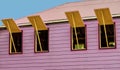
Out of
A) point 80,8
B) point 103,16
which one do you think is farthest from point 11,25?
point 103,16

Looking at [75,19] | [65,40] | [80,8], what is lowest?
[65,40]

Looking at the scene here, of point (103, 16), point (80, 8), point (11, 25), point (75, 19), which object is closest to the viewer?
point (103, 16)

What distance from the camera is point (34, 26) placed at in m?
24.5

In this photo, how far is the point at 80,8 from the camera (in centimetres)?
2603

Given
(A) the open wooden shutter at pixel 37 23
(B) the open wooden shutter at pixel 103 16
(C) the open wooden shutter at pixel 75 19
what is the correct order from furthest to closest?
(A) the open wooden shutter at pixel 37 23 → (C) the open wooden shutter at pixel 75 19 → (B) the open wooden shutter at pixel 103 16

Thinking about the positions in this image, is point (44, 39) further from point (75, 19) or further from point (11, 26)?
point (75, 19)

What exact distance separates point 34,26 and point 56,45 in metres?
1.62

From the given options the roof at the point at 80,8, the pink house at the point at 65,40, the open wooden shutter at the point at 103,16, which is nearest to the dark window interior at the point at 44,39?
the pink house at the point at 65,40

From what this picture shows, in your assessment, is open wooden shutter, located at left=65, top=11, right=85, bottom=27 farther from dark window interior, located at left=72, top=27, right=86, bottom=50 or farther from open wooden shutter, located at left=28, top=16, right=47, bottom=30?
open wooden shutter, located at left=28, top=16, right=47, bottom=30

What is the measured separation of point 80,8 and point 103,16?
354cm

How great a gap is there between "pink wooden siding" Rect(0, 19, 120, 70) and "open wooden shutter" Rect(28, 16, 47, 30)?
389mm

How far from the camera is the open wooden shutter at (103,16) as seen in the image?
2255cm

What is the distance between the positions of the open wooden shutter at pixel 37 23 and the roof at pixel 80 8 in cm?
77

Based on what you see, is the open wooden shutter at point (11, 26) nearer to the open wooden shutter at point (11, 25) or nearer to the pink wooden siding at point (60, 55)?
the open wooden shutter at point (11, 25)
